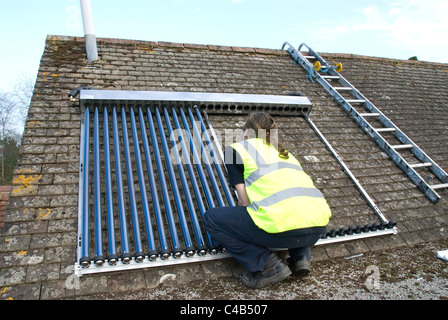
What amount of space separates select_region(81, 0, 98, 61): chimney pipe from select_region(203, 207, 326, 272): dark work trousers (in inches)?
138

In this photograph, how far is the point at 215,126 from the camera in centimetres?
408

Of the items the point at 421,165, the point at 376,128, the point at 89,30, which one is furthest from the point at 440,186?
the point at 89,30

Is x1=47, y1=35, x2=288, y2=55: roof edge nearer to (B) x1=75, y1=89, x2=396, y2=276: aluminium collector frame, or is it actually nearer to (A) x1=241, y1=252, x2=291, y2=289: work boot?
(B) x1=75, y1=89, x2=396, y2=276: aluminium collector frame

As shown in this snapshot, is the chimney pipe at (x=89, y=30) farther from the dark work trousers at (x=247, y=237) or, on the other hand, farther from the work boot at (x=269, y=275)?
the work boot at (x=269, y=275)

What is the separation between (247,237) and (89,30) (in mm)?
4024

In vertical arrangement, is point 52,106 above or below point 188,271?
above

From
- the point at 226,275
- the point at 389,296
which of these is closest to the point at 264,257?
the point at 226,275

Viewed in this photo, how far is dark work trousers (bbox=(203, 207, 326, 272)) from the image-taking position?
2469 millimetres

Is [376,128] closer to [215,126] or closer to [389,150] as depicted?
[389,150]

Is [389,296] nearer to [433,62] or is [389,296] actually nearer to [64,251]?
[64,251]

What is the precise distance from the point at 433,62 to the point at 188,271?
8.38 metres

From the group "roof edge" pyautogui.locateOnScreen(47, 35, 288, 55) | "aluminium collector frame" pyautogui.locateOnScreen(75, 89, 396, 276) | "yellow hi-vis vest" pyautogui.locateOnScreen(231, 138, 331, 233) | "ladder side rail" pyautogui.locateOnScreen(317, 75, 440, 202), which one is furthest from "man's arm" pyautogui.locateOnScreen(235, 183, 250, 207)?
"roof edge" pyautogui.locateOnScreen(47, 35, 288, 55)

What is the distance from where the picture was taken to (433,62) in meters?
8.27

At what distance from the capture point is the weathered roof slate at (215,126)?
249 cm
